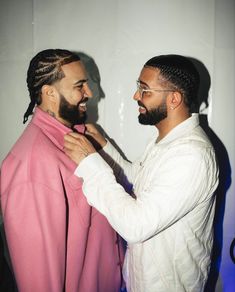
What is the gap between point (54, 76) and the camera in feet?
4.76

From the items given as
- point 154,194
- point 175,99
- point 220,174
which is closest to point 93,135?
point 175,99

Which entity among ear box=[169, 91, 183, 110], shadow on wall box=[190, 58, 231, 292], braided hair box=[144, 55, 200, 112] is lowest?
shadow on wall box=[190, 58, 231, 292]

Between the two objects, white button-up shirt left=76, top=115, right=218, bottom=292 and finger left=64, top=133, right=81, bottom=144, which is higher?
finger left=64, top=133, right=81, bottom=144

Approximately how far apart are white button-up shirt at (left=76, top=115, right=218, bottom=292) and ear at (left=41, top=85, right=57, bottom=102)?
0.41 metres

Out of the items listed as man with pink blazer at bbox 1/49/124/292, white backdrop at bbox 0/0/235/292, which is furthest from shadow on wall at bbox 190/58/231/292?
man with pink blazer at bbox 1/49/124/292

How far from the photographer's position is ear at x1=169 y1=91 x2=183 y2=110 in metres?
1.51

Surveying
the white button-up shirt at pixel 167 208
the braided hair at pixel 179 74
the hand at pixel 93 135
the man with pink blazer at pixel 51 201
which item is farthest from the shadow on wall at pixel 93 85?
the white button-up shirt at pixel 167 208

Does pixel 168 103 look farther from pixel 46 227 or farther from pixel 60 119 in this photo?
pixel 46 227

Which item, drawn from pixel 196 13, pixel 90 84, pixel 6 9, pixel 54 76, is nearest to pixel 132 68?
pixel 90 84

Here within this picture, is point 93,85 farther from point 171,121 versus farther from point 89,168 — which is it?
point 89,168

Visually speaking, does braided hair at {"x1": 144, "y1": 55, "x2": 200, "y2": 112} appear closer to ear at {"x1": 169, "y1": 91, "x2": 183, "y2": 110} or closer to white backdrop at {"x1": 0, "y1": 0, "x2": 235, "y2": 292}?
ear at {"x1": 169, "y1": 91, "x2": 183, "y2": 110}

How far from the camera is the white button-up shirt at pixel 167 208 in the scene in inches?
50.3

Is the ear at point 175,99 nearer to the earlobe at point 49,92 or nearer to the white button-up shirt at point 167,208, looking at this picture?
the white button-up shirt at point 167,208

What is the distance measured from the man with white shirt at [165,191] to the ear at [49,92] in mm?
260
